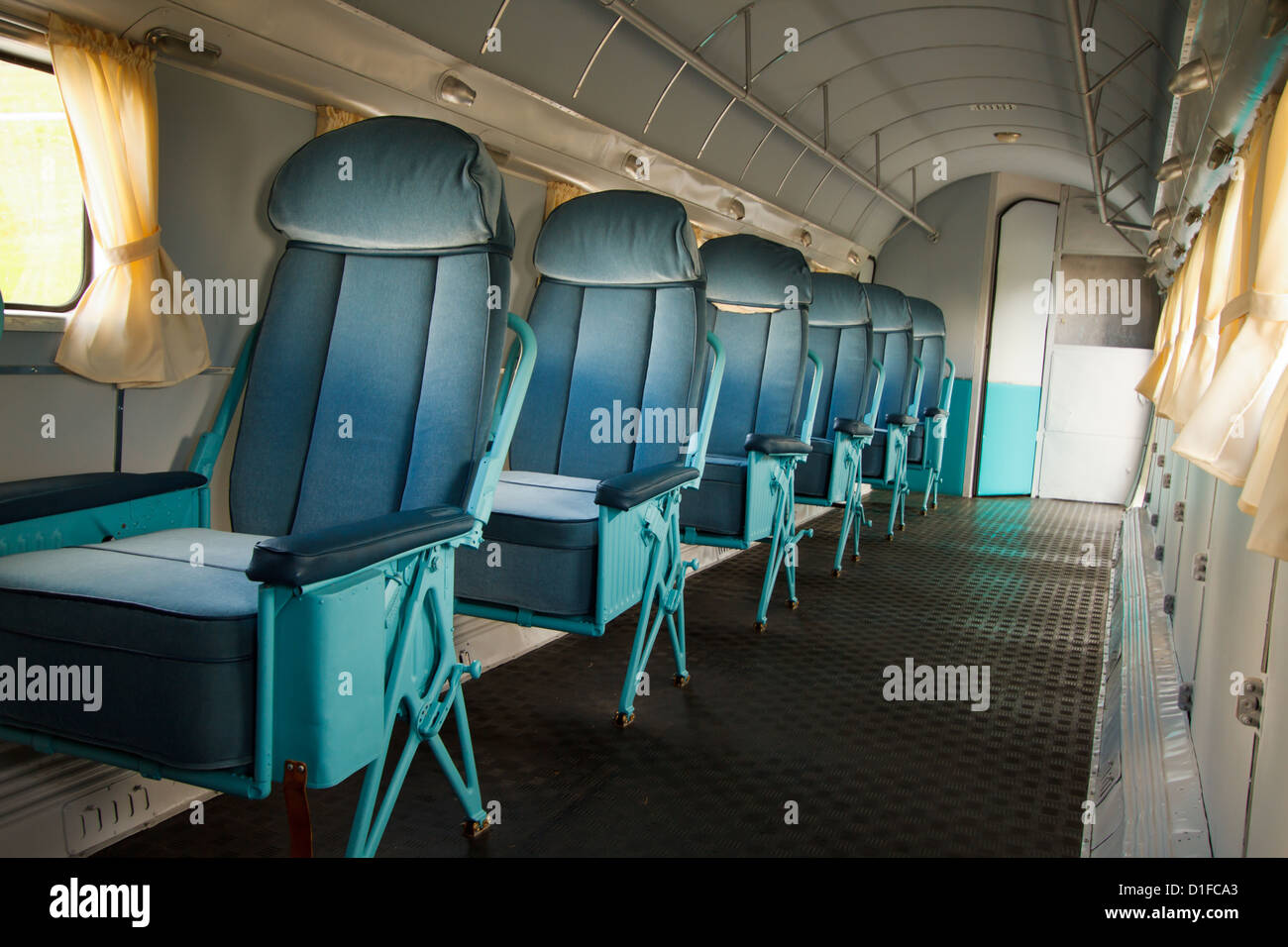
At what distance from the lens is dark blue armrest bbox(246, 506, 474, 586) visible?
1.51 m

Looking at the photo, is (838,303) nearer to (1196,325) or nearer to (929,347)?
(1196,325)

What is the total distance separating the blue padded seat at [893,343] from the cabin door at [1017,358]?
3872 millimetres

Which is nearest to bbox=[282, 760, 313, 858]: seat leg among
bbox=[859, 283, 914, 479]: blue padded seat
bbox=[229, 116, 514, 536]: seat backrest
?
bbox=[229, 116, 514, 536]: seat backrest

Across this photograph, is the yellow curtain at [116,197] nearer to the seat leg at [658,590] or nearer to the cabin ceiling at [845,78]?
the cabin ceiling at [845,78]

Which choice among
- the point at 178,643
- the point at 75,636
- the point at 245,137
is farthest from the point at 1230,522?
the point at 245,137

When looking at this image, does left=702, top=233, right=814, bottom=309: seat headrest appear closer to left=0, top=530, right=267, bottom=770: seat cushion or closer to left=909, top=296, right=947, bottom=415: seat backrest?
left=0, top=530, right=267, bottom=770: seat cushion

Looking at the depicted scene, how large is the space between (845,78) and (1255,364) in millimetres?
6260

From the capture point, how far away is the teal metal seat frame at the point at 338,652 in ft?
5.19

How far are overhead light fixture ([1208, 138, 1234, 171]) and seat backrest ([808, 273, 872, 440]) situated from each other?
2827 millimetres

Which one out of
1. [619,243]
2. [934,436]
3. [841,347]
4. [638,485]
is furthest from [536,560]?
[934,436]

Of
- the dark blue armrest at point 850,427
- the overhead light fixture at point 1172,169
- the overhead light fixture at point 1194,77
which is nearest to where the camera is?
the overhead light fixture at point 1194,77

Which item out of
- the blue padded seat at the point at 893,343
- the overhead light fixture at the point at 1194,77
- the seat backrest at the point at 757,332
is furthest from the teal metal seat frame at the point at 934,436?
the overhead light fixture at the point at 1194,77
